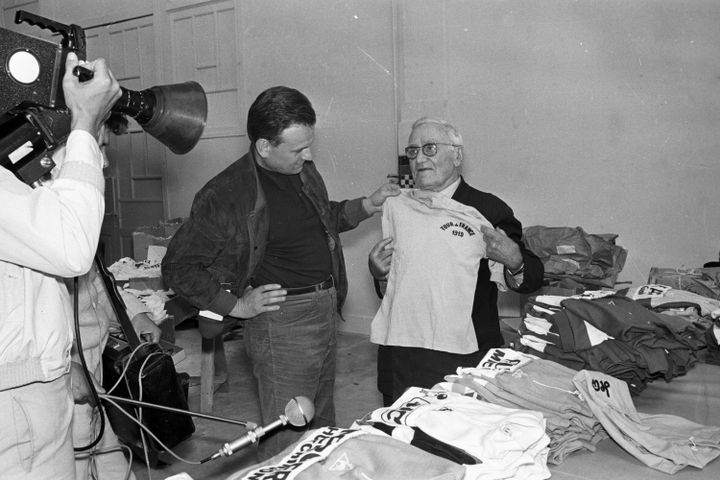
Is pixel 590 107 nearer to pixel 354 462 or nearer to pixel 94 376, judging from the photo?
pixel 94 376

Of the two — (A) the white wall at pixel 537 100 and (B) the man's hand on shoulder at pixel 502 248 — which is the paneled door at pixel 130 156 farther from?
(B) the man's hand on shoulder at pixel 502 248

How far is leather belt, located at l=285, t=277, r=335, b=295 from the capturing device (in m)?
2.58

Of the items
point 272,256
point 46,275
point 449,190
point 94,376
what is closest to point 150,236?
point 272,256

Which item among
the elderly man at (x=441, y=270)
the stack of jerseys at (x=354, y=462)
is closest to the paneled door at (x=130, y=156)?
the elderly man at (x=441, y=270)

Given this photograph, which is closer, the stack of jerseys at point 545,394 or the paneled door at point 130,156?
the stack of jerseys at point 545,394

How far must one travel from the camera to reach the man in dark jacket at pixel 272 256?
8.11 ft

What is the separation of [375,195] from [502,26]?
9.05 feet

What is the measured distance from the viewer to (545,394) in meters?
1.82

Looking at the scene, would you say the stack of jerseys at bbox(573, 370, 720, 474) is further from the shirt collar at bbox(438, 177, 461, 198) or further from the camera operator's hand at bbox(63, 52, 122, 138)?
the camera operator's hand at bbox(63, 52, 122, 138)

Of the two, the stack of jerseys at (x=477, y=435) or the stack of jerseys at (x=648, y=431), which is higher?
the stack of jerseys at (x=477, y=435)

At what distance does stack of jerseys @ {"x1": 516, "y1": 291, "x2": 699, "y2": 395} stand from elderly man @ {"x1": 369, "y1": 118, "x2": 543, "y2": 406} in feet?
0.85

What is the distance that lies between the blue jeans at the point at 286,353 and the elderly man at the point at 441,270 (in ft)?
0.81

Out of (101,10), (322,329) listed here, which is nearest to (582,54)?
(322,329)

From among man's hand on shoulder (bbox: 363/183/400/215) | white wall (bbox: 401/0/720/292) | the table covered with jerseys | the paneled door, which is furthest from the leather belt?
the paneled door
